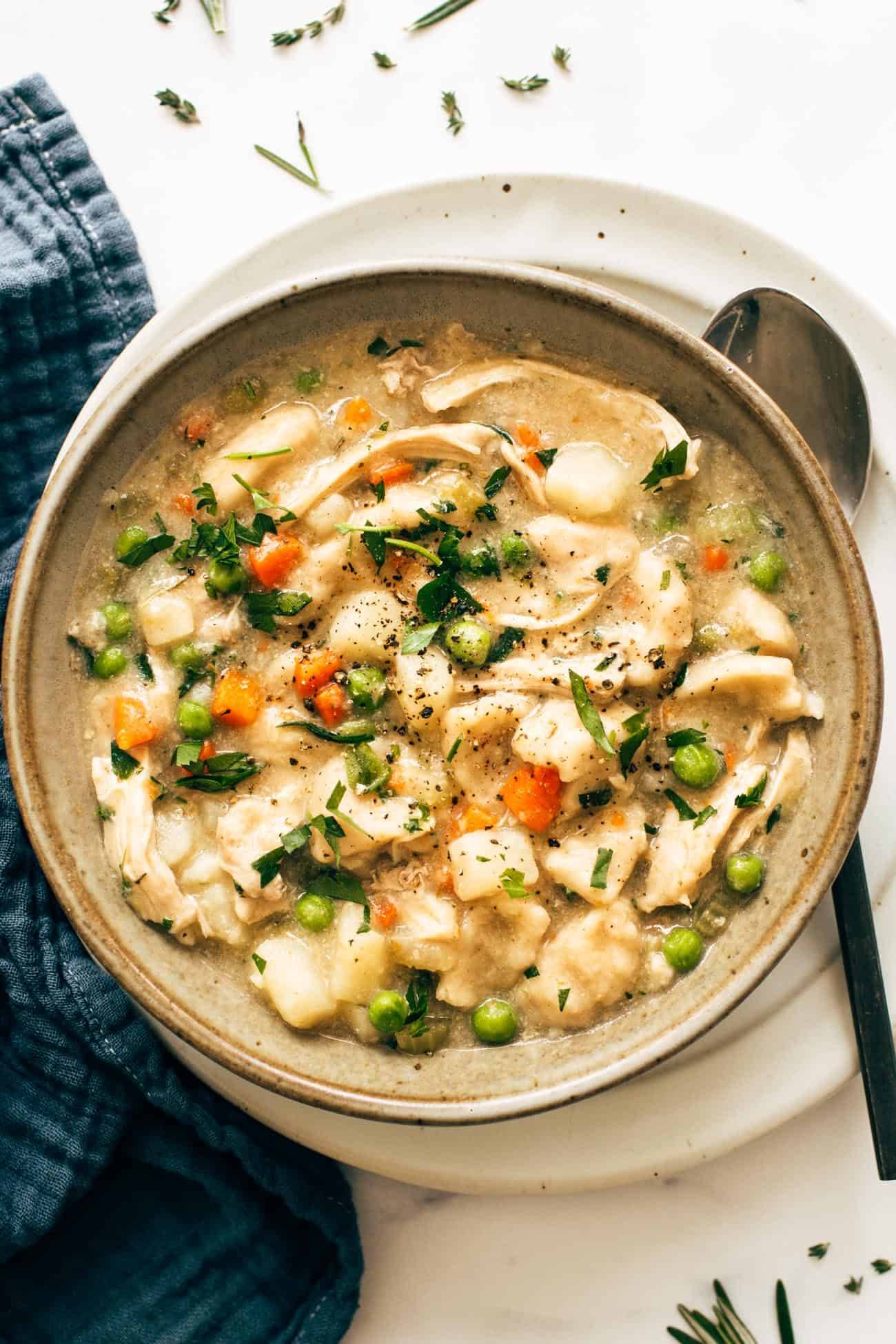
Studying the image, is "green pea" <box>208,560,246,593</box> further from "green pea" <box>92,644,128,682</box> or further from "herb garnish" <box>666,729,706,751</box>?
"herb garnish" <box>666,729,706,751</box>

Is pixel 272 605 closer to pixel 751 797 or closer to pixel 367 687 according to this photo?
pixel 367 687

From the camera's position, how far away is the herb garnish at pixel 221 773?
122 inches

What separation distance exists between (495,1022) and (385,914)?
38cm

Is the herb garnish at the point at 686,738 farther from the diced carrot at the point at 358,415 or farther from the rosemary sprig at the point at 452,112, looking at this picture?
the rosemary sprig at the point at 452,112

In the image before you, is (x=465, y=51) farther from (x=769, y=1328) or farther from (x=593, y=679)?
(x=769, y=1328)

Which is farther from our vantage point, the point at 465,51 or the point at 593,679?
the point at 465,51

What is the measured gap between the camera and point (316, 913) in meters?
3.07

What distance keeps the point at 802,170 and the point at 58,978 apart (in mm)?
3206

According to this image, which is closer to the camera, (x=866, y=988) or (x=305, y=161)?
(x=866, y=988)

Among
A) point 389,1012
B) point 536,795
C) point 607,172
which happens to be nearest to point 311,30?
point 607,172

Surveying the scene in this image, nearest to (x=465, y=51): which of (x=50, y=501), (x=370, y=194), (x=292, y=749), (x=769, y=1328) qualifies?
(x=370, y=194)

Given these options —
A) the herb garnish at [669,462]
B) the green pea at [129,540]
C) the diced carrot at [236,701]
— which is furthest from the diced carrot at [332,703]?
the herb garnish at [669,462]

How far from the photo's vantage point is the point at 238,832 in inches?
120

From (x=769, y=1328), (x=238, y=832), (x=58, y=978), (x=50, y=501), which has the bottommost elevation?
(x=769, y=1328)
